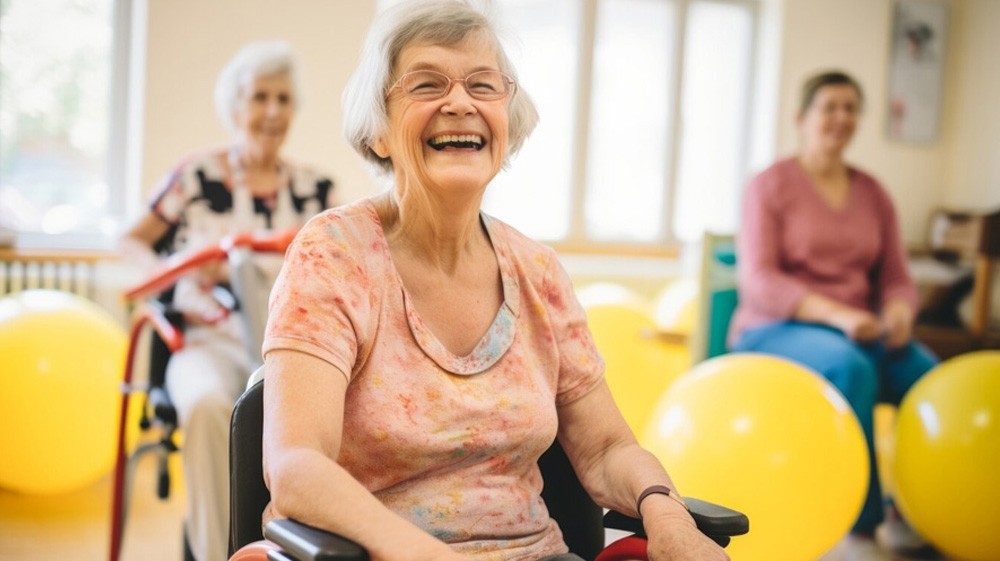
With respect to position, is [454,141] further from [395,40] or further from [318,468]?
[318,468]

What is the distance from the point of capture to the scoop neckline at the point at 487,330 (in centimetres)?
131

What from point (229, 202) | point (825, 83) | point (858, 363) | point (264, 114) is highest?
point (825, 83)

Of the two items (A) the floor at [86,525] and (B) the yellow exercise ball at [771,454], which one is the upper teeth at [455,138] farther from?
(A) the floor at [86,525]

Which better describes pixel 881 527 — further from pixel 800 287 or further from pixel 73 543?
pixel 73 543

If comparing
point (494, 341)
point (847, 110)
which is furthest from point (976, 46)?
point (494, 341)

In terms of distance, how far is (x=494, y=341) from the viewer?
4.52ft

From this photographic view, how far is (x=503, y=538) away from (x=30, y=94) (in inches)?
153

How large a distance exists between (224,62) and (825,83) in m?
2.74

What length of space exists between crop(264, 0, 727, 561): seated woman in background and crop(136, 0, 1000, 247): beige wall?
10.6 feet

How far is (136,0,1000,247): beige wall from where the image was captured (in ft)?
14.4

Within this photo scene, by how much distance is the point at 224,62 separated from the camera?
4492 mm

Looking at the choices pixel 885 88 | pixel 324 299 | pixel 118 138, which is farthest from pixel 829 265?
pixel 885 88

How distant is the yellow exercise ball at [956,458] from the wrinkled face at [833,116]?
0.81 meters

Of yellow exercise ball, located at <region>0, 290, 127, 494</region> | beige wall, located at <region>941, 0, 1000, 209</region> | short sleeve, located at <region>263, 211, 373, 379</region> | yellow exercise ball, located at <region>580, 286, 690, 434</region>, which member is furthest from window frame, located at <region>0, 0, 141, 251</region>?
beige wall, located at <region>941, 0, 1000, 209</region>
